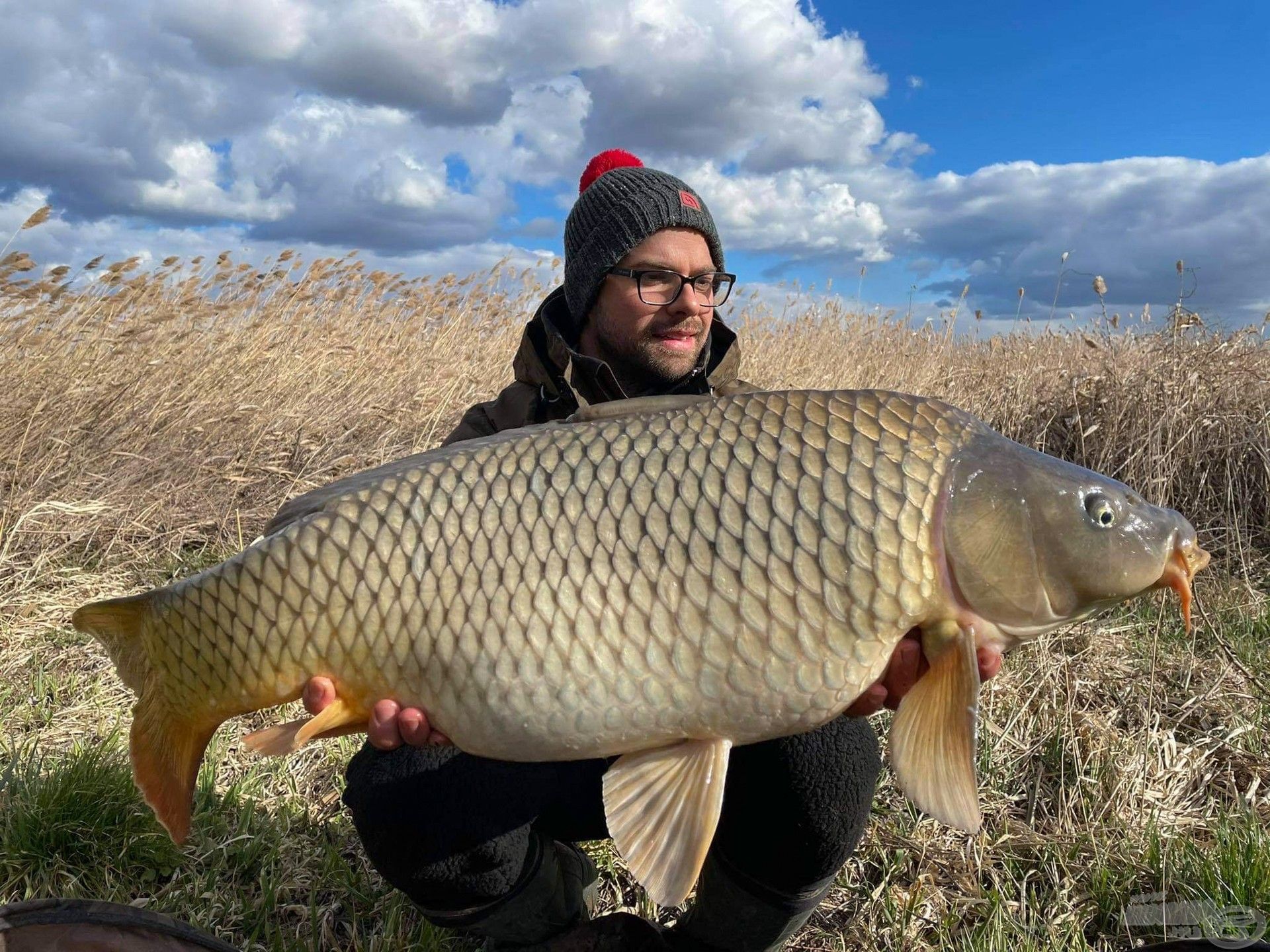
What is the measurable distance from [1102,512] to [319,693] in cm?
103

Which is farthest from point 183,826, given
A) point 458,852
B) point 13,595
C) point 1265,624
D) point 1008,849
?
point 1265,624

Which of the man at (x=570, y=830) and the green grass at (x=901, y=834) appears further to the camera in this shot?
the green grass at (x=901, y=834)

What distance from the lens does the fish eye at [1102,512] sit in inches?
46.8

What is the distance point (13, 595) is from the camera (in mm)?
2537

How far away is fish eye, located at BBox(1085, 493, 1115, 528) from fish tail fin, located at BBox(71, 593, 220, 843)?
1195mm

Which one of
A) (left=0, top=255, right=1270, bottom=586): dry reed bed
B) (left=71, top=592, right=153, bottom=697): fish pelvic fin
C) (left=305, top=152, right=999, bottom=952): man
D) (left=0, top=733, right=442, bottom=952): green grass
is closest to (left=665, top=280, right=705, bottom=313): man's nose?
(left=305, top=152, right=999, bottom=952): man

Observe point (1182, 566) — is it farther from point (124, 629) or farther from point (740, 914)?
point (124, 629)

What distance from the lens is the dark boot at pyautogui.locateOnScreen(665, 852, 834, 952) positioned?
58.1 inches

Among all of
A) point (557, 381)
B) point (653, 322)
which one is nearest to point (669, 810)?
point (557, 381)

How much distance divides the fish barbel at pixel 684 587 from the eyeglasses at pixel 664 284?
30.8 inches

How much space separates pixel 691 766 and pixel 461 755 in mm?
467

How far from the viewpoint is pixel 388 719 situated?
127 centimetres

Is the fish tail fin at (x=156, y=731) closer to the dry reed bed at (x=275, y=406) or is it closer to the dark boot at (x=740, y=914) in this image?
the dark boot at (x=740, y=914)

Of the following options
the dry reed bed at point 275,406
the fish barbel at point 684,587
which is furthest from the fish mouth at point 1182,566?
the dry reed bed at point 275,406
